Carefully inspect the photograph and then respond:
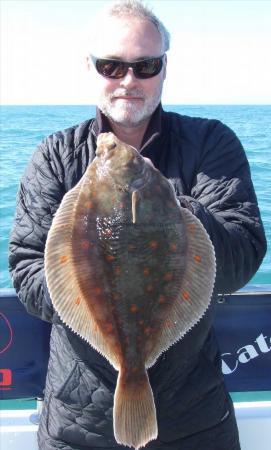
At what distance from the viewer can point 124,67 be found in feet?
7.61

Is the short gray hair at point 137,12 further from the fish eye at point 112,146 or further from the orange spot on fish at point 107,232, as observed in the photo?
the orange spot on fish at point 107,232

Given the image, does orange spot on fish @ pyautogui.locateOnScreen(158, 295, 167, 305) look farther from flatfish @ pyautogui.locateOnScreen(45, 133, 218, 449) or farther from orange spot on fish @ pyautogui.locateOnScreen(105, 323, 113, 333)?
orange spot on fish @ pyautogui.locateOnScreen(105, 323, 113, 333)

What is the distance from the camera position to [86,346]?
7.54ft

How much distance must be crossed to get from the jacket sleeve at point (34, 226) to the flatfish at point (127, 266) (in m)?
0.33

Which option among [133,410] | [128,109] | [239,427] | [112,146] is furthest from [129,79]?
[239,427]

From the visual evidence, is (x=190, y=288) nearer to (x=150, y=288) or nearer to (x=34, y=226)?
(x=150, y=288)

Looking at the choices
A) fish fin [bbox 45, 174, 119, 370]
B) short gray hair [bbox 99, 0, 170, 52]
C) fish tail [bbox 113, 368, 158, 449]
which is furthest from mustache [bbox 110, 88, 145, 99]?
fish tail [bbox 113, 368, 158, 449]

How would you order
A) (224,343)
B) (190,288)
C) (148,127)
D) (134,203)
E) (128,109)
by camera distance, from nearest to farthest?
(134,203) → (190,288) → (128,109) → (148,127) → (224,343)

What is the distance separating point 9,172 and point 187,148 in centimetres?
1134

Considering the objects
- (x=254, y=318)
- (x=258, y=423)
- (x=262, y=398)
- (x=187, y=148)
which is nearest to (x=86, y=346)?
(x=187, y=148)

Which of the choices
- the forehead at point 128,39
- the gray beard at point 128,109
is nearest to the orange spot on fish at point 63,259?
the gray beard at point 128,109

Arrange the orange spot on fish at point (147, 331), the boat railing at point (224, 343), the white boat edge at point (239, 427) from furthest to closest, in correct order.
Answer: the white boat edge at point (239, 427), the boat railing at point (224, 343), the orange spot on fish at point (147, 331)

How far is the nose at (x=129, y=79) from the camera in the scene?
231 cm

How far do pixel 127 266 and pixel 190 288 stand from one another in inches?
9.5
